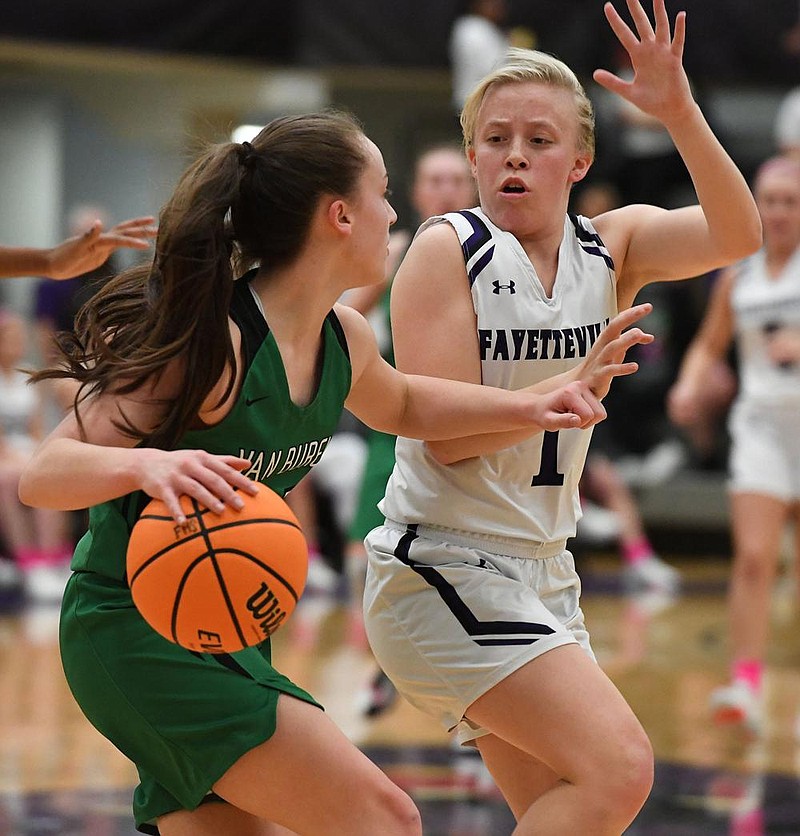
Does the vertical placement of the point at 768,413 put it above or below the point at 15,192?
below

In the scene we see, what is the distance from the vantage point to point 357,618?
8.41m

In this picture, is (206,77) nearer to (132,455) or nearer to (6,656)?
(6,656)

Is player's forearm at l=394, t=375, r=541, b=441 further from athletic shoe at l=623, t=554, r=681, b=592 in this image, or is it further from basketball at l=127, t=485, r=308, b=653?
athletic shoe at l=623, t=554, r=681, b=592

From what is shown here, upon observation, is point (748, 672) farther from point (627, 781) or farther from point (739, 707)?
point (627, 781)

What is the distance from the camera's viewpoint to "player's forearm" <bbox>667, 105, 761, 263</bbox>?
3.07 m

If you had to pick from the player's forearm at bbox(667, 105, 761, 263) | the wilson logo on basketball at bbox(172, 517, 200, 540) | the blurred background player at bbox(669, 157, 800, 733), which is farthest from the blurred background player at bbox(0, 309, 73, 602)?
the wilson logo on basketball at bbox(172, 517, 200, 540)

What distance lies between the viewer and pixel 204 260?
261cm

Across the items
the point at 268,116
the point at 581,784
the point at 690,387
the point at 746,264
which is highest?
the point at 268,116

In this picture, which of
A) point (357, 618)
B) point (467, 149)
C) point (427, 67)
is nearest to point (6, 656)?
point (357, 618)

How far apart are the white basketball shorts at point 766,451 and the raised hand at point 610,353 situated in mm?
3379

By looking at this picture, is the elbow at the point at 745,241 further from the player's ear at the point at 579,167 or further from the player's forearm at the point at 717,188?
the player's ear at the point at 579,167

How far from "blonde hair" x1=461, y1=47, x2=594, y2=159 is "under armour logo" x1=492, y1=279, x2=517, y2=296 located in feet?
1.19

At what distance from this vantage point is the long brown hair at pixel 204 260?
8.38 feet

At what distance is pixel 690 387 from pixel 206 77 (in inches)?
312
